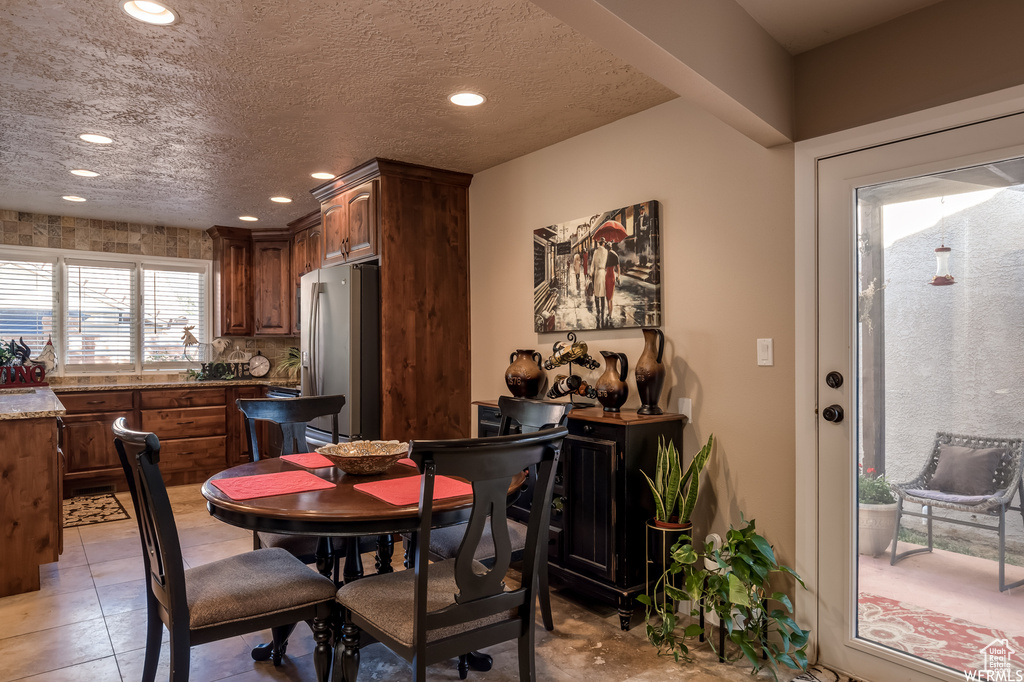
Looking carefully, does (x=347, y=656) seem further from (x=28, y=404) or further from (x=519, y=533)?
(x=28, y=404)

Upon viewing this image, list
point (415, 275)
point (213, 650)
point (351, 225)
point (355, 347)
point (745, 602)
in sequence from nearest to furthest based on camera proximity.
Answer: point (745, 602) → point (213, 650) → point (355, 347) → point (415, 275) → point (351, 225)

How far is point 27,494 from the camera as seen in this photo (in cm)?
308

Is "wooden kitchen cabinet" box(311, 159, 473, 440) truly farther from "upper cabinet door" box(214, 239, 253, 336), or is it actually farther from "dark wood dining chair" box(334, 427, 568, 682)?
"upper cabinet door" box(214, 239, 253, 336)

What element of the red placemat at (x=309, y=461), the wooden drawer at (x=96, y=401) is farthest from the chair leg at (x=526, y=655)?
the wooden drawer at (x=96, y=401)

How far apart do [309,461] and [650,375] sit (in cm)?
148

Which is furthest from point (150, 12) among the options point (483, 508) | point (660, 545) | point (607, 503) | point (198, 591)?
point (660, 545)

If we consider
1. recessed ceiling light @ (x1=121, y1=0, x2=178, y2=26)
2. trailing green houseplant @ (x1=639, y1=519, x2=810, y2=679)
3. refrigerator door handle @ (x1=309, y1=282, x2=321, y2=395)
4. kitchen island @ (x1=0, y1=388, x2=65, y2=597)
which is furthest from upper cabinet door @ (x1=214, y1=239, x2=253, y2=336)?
trailing green houseplant @ (x1=639, y1=519, x2=810, y2=679)

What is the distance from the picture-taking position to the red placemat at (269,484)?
1.88 meters

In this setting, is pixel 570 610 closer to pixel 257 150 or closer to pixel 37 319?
pixel 257 150

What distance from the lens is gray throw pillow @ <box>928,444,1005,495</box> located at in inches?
77.3

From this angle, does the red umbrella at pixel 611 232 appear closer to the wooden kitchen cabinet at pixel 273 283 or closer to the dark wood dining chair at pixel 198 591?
the dark wood dining chair at pixel 198 591

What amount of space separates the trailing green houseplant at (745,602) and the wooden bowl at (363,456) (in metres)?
1.13

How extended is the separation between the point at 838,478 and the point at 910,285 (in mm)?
739

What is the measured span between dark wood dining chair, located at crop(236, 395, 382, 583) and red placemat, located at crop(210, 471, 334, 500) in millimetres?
323
